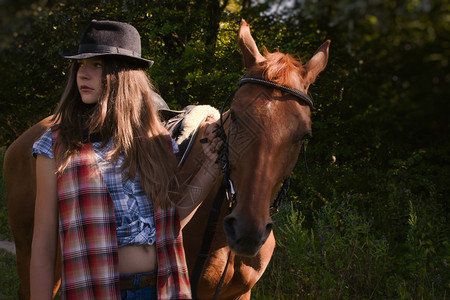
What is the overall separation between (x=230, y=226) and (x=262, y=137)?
16.7 inches

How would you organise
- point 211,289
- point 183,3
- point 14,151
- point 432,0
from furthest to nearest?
1. point 14,151
2. point 211,289
3. point 183,3
4. point 432,0

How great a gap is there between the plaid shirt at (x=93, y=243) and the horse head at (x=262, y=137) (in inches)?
13.5

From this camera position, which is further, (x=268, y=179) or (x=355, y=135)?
(x=268, y=179)

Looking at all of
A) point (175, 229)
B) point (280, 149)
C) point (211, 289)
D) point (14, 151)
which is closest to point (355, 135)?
point (280, 149)

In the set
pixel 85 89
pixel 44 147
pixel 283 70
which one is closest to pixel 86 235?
pixel 44 147

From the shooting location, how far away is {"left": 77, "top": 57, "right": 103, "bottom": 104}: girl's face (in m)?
1.87

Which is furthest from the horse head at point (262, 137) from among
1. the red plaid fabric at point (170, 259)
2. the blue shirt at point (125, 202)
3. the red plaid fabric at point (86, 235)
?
the red plaid fabric at point (86, 235)

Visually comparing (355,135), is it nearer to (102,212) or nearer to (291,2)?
(291,2)

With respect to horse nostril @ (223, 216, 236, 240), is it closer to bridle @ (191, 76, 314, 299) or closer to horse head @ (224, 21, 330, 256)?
horse head @ (224, 21, 330, 256)

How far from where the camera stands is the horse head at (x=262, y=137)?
5.23 feet

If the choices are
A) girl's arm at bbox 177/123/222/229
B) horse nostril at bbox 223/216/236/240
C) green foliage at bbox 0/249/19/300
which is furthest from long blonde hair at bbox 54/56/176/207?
green foliage at bbox 0/249/19/300

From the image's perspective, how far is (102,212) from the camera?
1.73m

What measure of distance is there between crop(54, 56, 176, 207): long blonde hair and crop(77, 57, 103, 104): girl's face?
1.2 inches

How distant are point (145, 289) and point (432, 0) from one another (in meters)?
1.64
